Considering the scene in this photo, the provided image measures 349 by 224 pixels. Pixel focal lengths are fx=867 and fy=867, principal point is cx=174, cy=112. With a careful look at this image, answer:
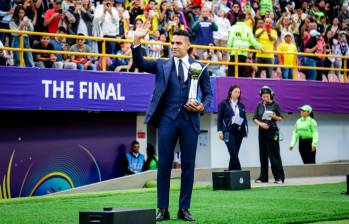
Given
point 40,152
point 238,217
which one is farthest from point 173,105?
point 40,152

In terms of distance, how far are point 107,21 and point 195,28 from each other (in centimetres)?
296

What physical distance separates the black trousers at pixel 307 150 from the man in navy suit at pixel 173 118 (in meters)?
14.0

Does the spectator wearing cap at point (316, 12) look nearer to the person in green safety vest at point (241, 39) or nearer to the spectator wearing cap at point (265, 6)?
the spectator wearing cap at point (265, 6)

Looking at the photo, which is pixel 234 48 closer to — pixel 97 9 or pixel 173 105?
pixel 97 9

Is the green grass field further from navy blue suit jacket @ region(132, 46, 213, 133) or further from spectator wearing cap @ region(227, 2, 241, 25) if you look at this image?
spectator wearing cap @ region(227, 2, 241, 25)

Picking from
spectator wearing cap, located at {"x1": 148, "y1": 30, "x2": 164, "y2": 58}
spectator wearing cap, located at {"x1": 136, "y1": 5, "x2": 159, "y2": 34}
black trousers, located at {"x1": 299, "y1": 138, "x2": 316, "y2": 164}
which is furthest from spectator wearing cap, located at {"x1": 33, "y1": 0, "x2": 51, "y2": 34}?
black trousers, located at {"x1": 299, "y1": 138, "x2": 316, "y2": 164}

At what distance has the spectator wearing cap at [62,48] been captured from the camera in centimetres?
2155

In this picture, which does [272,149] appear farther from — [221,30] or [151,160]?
[221,30]

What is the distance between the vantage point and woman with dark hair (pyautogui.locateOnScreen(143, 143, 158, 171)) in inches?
924

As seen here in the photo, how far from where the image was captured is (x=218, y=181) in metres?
17.1

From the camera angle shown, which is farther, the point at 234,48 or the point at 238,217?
the point at 234,48

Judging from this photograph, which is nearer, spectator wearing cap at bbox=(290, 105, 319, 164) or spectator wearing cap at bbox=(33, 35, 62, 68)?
spectator wearing cap at bbox=(33, 35, 62, 68)

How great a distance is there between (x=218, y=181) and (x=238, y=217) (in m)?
5.64

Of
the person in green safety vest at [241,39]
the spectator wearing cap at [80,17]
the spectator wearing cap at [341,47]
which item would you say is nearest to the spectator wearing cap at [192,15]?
the person in green safety vest at [241,39]
